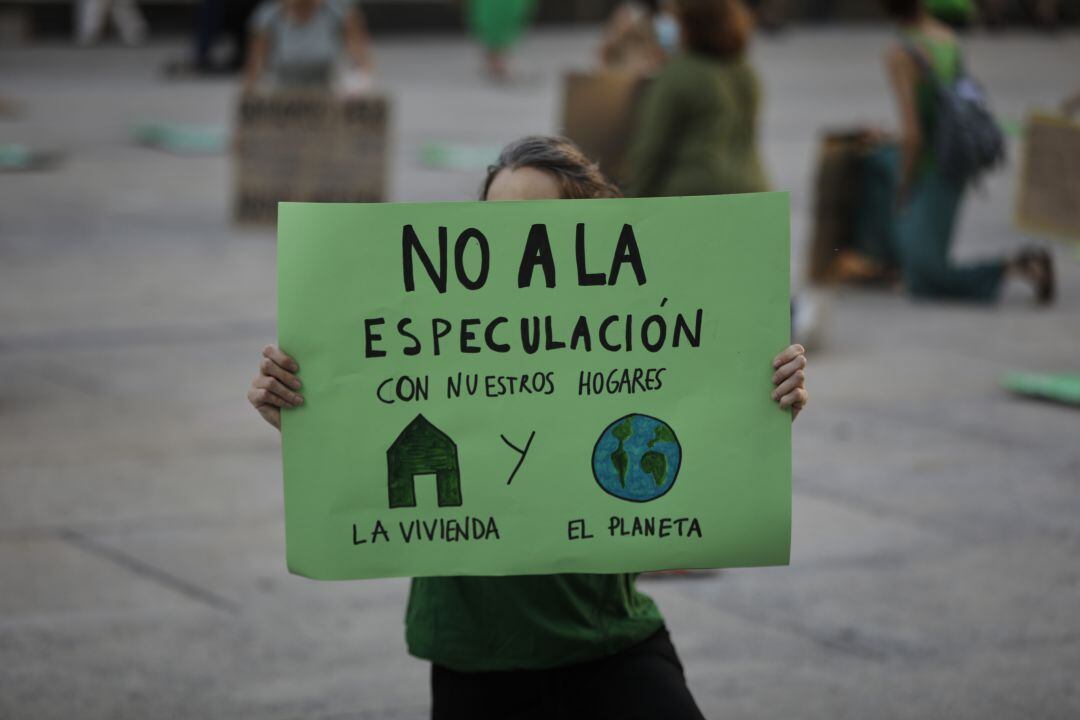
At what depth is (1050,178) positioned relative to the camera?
7527 millimetres

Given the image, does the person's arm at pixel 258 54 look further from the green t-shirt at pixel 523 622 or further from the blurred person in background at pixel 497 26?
the blurred person in background at pixel 497 26

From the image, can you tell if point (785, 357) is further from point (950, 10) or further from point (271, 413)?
point (950, 10)

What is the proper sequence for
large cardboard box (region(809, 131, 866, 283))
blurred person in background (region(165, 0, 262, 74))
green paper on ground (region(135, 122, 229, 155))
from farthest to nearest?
blurred person in background (region(165, 0, 262, 74)) < green paper on ground (region(135, 122, 229, 155)) < large cardboard box (region(809, 131, 866, 283))

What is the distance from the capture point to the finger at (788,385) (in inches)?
105

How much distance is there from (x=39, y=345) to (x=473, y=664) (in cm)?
586

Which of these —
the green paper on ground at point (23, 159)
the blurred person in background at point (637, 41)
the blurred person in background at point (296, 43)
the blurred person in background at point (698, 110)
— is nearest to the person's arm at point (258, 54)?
the blurred person in background at point (296, 43)

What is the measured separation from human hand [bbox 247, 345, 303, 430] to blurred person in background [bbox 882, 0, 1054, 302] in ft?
22.7

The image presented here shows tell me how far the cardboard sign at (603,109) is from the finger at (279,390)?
6063 millimetres

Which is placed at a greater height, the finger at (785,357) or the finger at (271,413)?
the finger at (785,357)

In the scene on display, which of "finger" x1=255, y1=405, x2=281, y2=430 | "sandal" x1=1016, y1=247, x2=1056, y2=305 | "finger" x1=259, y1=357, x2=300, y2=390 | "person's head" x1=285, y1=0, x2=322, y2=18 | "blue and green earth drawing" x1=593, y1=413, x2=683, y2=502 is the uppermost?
"person's head" x1=285, y1=0, x2=322, y2=18

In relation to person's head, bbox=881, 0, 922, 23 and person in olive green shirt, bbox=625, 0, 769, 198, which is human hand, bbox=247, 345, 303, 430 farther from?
person's head, bbox=881, 0, 922, 23

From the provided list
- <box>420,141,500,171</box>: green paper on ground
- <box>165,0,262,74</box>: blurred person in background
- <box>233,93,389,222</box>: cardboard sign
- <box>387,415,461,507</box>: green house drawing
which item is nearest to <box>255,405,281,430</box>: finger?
<box>387,415,461,507</box>: green house drawing

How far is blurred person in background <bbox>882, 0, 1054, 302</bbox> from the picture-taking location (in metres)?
9.04

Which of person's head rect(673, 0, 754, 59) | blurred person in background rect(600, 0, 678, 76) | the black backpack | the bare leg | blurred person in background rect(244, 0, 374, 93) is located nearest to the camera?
person's head rect(673, 0, 754, 59)
